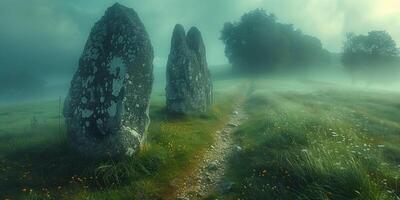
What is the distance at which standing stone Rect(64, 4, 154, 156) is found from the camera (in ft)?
53.2

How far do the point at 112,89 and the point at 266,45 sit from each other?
85.7 metres

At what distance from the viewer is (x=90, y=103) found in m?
16.5

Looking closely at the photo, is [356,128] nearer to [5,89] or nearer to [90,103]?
[90,103]

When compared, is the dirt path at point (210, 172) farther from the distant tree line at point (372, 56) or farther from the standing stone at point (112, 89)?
the distant tree line at point (372, 56)

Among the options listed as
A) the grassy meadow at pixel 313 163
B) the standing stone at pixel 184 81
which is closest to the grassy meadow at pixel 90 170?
the grassy meadow at pixel 313 163

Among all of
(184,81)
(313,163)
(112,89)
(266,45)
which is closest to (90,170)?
(112,89)

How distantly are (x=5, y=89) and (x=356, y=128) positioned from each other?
5032 inches

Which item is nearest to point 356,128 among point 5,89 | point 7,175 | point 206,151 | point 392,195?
point 206,151

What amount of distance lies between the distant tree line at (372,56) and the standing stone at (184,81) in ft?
182

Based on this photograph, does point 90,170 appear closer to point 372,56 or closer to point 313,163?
Result: point 313,163

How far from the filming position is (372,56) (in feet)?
248

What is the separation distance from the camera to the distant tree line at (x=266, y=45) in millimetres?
98812

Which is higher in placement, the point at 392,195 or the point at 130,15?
the point at 130,15

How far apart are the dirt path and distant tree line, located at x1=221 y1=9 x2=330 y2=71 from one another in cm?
7821
